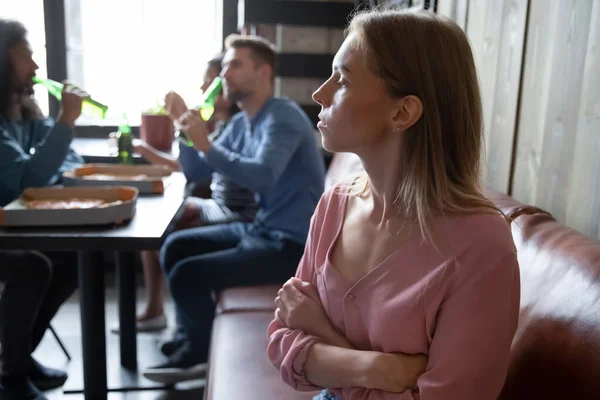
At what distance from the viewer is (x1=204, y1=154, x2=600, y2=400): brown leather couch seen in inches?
30.9

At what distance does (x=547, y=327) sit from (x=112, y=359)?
1.78 m

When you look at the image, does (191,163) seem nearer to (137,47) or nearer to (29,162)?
(29,162)

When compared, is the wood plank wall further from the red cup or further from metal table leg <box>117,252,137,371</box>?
the red cup

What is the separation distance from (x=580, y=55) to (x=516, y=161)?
1.20 ft

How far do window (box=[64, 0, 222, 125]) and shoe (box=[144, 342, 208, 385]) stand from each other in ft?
5.87

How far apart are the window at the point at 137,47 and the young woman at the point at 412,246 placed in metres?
2.50

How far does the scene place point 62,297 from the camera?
2.04 m

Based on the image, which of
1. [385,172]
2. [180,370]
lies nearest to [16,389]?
[180,370]

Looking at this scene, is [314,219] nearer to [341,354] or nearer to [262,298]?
[341,354]

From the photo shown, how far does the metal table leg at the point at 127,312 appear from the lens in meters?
2.12

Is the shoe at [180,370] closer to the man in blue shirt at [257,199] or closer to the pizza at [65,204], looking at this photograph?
the man in blue shirt at [257,199]

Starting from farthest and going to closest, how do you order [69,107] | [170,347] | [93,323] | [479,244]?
[170,347], [69,107], [93,323], [479,244]

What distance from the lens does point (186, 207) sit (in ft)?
8.17

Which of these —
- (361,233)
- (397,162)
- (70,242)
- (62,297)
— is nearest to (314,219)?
(361,233)
